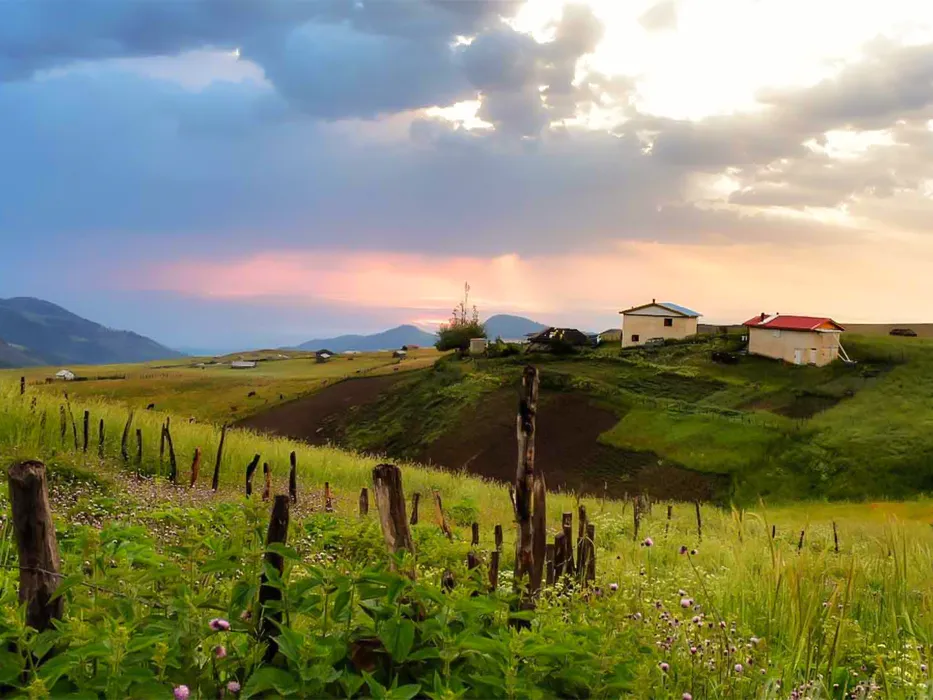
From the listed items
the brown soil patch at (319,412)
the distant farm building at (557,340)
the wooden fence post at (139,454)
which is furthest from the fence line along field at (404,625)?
the distant farm building at (557,340)

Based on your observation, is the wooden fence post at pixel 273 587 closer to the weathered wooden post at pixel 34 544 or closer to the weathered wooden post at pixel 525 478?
the weathered wooden post at pixel 34 544

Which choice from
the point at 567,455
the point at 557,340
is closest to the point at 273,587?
the point at 567,455

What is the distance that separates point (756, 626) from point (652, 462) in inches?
1382

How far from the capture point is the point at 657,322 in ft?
237

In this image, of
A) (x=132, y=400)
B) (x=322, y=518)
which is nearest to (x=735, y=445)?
(x=322, y=518)

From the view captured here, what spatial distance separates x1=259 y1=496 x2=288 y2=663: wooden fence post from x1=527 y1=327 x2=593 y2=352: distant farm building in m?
61.9

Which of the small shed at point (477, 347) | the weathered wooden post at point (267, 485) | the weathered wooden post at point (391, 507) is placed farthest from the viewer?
the small shed at point (477, 347)

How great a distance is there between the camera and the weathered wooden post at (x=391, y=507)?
368cm

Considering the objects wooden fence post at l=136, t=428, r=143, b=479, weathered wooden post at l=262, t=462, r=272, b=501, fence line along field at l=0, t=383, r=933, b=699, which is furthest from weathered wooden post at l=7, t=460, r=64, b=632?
wooden fence post at l=136, t=428, r=143, b=479

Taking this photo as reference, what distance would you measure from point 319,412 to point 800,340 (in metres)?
39.4

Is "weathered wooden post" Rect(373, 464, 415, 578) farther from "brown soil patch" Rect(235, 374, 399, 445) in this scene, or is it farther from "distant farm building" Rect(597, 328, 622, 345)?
"distant farm building" Rect(597, 328, 622, 345)

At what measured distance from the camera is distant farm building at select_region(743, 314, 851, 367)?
54.8 meters

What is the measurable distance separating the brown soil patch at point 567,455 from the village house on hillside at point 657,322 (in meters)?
26.3

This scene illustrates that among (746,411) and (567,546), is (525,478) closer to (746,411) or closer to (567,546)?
(567,546)
